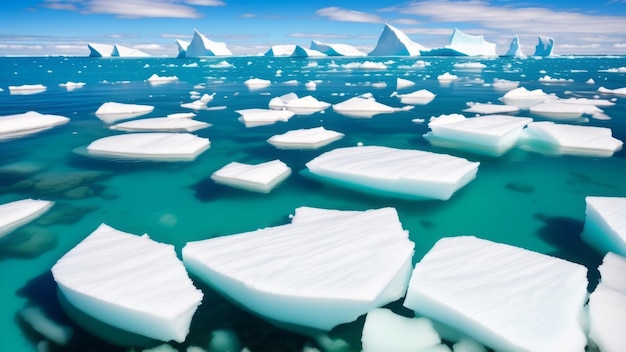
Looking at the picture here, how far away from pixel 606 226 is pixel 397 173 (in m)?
2.61

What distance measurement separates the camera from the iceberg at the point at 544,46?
72.1m

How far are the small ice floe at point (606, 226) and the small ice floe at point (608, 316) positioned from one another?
66 centimetres

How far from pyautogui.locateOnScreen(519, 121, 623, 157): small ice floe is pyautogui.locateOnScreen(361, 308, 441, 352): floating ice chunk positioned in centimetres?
724

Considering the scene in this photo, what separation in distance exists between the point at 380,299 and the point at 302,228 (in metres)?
1.23

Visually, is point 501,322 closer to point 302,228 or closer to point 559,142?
point 302,228

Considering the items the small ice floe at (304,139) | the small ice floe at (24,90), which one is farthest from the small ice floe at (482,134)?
the small ice floe at (24,90)

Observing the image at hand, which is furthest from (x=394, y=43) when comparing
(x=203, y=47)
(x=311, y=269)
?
(x=311, y=269)

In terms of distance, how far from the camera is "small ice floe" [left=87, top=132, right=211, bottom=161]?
845 cm

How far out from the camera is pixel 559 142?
343 inches

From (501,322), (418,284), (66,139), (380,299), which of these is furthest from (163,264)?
(66,139)

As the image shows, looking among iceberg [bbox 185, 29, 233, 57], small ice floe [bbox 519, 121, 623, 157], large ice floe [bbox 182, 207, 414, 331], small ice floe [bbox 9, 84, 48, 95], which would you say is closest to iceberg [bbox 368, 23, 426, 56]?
iceberg [bbox 185, 29, 233, 57]

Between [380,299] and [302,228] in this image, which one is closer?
[380,299]

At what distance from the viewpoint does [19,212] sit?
555 cm

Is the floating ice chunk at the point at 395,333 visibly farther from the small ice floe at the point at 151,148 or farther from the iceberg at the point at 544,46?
the iceberg at the point at 544,46
